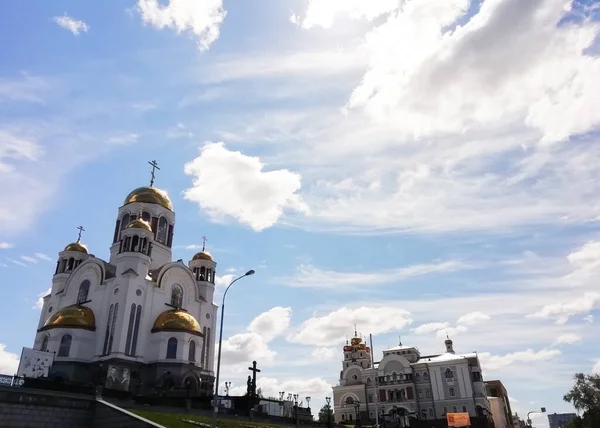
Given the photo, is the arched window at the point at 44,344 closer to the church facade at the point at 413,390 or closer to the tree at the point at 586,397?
the church facade at the point at 413,390

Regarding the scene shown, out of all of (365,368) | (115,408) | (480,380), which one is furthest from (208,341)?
(480,380)

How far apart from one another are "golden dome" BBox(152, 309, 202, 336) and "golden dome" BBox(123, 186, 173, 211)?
42.5ft

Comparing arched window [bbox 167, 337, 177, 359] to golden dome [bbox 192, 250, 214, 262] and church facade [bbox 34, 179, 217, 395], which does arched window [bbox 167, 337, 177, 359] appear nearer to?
church facade [bbox 34, 179, 217, 395]

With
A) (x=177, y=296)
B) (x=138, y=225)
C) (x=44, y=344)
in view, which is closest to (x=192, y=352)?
(x=177, y=296)

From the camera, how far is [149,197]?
159 ft

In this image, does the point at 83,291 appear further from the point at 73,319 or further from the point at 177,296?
the point at 177,296

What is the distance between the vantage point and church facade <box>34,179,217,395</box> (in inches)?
1455

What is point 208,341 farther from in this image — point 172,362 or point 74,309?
point 74,309

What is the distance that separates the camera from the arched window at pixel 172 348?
1506 inches

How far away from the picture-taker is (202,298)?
155 ft

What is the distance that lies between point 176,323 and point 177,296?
214 inches

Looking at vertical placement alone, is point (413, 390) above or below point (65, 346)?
below

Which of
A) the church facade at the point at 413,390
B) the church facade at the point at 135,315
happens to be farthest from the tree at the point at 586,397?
the church facade at the point at 135,315

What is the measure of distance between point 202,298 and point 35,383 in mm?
20738
